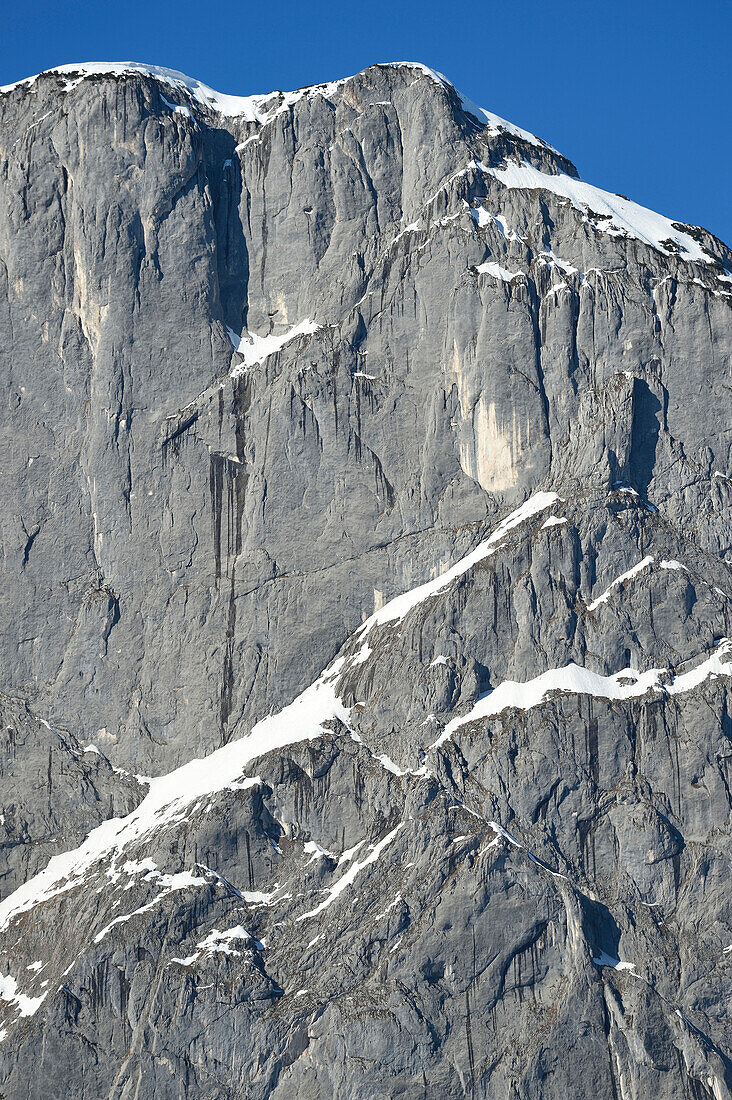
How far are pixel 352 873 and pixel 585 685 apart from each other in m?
21.8

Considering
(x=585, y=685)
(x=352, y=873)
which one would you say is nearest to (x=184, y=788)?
(x=352, y=873)

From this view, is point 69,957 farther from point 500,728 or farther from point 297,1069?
point 500,728

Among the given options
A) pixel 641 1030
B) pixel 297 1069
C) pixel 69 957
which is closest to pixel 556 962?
→ pixel 641 1030

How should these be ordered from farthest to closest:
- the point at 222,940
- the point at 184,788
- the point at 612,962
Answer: the point at 184,788
the point at 222,940
the point at 612,962

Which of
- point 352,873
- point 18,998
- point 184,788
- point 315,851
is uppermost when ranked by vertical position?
point 184,788

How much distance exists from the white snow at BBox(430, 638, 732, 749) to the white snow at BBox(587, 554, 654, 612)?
505 centimetres

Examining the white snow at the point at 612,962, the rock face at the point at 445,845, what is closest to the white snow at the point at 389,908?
the rock face at the point at 445,845

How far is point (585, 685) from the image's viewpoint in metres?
188

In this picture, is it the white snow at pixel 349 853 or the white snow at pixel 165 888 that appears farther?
the white snow at pixel 349 853

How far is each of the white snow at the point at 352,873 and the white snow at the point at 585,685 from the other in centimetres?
778

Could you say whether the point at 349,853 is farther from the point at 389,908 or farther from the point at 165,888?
the point at 165,888

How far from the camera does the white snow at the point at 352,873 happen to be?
183000 mm

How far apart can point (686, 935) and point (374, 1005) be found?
913 inches

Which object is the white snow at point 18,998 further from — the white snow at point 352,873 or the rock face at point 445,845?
the white snow at point 352,873
